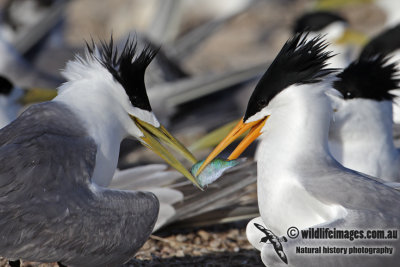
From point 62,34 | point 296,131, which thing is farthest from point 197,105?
point 296,131

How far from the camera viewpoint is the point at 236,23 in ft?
48.4

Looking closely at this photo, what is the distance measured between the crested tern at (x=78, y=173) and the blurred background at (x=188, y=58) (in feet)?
1.09

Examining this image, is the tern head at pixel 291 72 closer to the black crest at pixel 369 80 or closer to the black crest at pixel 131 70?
the black crest at pixel 131 70

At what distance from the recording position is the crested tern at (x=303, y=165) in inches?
143

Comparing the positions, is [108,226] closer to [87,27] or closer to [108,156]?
[108,156]

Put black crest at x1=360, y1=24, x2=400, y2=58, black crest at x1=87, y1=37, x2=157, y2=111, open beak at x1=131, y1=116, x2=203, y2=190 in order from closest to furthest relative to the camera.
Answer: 1. black crest at x1=87, y1=37, x2=157, y2=111
2. open beak at x1=131, y1=116, x2=203, y2=190
3. black crest at x1=360, y1=24, x2=400, y2=58

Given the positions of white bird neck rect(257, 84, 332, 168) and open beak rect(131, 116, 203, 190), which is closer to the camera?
white bird neck rect(257, 84, 332, 168)

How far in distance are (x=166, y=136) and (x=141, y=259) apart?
0.85 metres

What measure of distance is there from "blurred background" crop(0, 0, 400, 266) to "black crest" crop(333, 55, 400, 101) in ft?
2.97

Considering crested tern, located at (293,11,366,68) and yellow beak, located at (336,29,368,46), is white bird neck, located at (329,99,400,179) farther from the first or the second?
yellow beak, located at (336,29,368,46)

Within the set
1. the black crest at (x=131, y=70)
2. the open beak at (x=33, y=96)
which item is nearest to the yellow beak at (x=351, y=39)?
the open beak at (x=33, y=96)

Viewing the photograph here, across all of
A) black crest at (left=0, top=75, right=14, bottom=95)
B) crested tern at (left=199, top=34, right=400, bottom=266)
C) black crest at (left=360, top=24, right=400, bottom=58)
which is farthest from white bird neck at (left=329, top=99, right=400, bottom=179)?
black crest at (left=0, top=75, right=14, bottom=95)

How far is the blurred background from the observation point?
17.2ft

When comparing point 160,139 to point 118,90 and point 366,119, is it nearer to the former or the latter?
point 118,90
